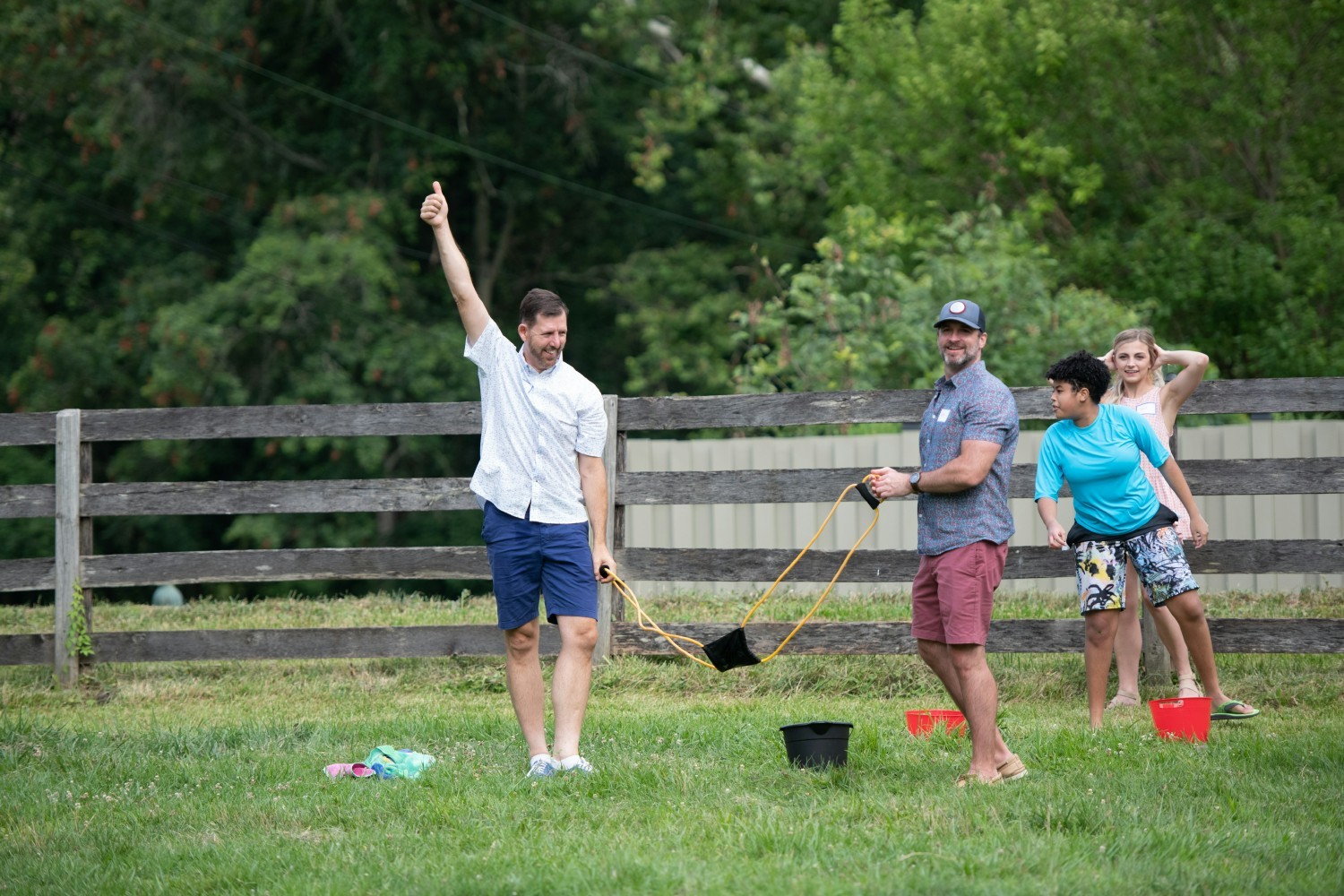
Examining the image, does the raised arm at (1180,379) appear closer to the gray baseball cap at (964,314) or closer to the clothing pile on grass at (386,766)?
the gray baseball cap at (964,314)

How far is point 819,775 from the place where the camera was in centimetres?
538

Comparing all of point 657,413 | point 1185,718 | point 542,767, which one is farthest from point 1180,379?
point 542,767


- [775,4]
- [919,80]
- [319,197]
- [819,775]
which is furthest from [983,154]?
[819,775]

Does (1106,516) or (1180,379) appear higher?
(1180,379)

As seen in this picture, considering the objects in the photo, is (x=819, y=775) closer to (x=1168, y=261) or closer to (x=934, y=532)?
(x=934, y=532)

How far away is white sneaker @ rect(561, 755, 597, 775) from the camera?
5523 millimetres

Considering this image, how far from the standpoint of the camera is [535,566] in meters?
5.73

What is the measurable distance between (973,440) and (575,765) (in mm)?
1996

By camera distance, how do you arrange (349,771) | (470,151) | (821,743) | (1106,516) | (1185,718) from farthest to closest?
1. (470,151)
2. (1106,516)
3. (1185,718)
4. (349,771)
5. (821,743)

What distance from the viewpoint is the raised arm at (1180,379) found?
23.6ft

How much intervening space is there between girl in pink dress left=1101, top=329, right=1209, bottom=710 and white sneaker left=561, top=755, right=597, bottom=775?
114 inches

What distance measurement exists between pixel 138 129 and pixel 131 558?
45.9 ft

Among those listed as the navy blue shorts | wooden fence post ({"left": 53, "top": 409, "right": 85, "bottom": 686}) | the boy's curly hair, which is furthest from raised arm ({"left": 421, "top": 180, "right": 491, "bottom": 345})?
wooden fence post ({"left": 53, "top": 409, "right": 85, "bottom": 686})

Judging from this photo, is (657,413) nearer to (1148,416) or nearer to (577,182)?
(1148,416)
